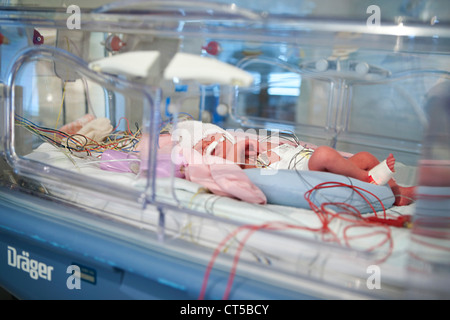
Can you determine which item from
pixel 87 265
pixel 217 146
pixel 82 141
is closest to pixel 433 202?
pixel 217 146

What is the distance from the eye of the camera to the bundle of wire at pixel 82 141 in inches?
62.4

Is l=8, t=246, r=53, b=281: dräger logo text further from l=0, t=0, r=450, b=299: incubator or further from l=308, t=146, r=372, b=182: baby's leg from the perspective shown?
l=308, t=146, r=372, b=182: baby's leg

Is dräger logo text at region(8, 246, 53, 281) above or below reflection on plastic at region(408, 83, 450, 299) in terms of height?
below

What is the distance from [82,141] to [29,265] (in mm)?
602

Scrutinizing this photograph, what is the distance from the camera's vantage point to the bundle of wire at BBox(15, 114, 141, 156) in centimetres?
158

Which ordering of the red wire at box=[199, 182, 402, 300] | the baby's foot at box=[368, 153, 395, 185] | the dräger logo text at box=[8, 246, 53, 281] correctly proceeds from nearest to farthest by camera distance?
the red wire at box=[199, 182, 402, 300], the dräger logo text at box=[8, 246, 53, 281], the baby's foot at box=[368, 153, 395, 185]

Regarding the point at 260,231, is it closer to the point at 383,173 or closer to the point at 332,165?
the point at 332,165

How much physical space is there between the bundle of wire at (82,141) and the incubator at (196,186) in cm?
2

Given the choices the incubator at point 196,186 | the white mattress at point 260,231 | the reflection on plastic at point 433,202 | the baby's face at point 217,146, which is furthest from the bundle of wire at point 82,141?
the reflection on plastic at point 433,202

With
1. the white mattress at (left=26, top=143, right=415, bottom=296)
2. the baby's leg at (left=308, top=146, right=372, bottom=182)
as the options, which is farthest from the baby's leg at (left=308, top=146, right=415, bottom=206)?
the white mattress at (left=26, top=143, right=415, bottom=296)

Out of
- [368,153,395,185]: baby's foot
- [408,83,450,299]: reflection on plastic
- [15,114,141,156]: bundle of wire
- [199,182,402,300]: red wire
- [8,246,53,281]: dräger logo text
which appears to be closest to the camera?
[408,83,450,299]: reflection on plastic

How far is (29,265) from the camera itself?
4.08ft

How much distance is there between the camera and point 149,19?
3.63ft

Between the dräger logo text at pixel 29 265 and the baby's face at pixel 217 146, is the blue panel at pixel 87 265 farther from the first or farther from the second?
the baby's face at pixel 217 146
